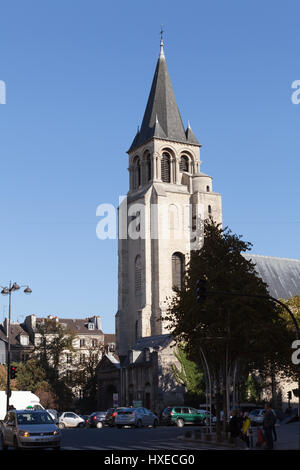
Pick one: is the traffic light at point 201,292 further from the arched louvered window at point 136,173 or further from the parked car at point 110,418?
the arched louvered window at point 136,173

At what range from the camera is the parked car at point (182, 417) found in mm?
47219

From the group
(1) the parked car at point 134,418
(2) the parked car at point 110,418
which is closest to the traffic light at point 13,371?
(1) the parked car at point 134,418

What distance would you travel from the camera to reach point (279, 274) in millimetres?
82250

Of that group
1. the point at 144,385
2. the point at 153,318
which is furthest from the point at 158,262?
the point at 144,385

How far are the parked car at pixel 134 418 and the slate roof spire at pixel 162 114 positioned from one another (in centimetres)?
4284

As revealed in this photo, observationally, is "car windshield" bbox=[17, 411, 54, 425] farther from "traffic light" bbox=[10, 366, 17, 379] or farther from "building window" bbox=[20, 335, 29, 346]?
"building window" bbox=[20, 335, 29, 346]

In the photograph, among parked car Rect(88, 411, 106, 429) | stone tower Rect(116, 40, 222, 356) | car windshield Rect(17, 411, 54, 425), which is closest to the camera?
car windshield Rect(17, 411, 54, 425)

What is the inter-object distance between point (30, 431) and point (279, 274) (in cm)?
6322

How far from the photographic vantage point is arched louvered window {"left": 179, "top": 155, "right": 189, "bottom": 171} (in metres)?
83.6

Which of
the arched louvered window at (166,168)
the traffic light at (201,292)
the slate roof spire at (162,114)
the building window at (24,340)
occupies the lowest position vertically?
the traffic light at (201,292)

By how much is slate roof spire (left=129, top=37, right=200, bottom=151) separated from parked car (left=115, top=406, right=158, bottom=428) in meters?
42.8

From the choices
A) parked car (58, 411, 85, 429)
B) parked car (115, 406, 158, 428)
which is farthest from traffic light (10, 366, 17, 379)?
A: parked car (58, 411, 85, 429)

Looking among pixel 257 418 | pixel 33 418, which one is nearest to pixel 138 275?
pixel 257 418

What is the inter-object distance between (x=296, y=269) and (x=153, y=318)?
21127 millimetres
